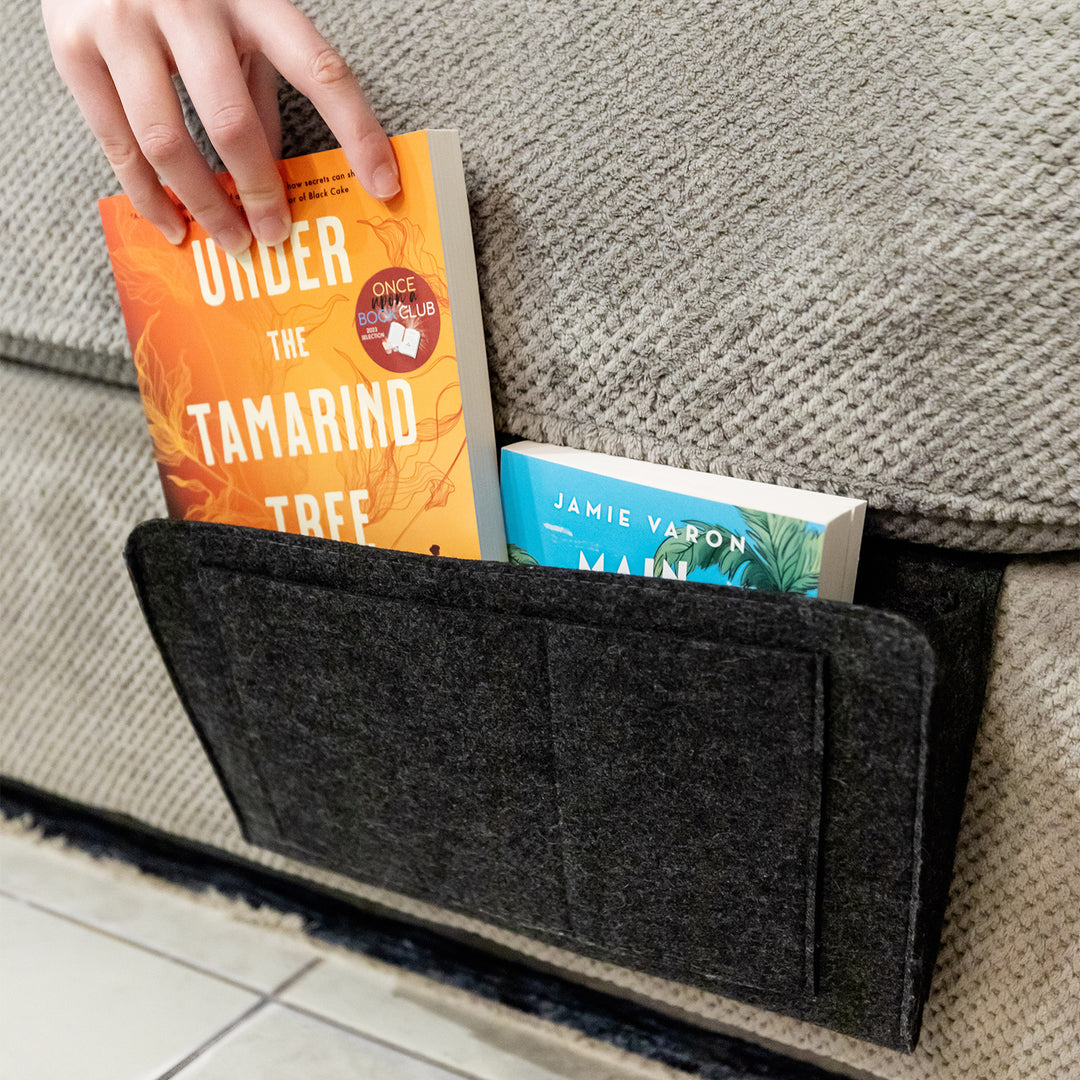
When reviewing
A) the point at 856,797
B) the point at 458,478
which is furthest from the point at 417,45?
the point at 856,797

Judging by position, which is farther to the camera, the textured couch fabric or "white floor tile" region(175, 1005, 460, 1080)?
"white floor tile" region(175, 1005, 460, 1080)

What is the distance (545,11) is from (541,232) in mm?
102

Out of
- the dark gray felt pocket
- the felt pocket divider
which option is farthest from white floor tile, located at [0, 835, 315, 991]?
the dark gray felt pocket

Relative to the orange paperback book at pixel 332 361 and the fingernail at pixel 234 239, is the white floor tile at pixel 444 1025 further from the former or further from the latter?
the fingernail at pixel 234 239

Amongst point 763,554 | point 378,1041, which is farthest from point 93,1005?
point 763,554

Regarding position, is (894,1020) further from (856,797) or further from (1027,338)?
(1027,338)

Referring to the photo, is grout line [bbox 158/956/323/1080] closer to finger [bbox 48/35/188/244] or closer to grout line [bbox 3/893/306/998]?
Answer: grout line [bbox 3/893/306/998]

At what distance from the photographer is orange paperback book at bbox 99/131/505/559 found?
448mm

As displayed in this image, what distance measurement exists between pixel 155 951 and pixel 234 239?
46 cm

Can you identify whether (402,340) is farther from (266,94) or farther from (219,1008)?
(219,1008)

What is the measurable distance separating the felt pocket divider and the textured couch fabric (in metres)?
0.04

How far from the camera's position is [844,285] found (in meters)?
0.39

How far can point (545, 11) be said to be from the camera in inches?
17.5

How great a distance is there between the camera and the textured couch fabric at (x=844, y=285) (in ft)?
1.20
